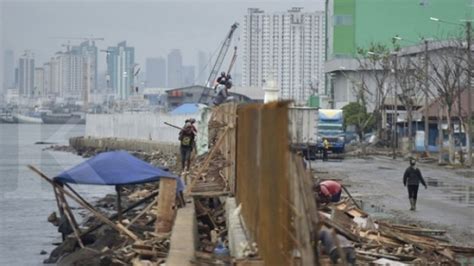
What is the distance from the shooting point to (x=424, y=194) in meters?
35.2

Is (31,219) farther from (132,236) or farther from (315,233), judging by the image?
(315,233)

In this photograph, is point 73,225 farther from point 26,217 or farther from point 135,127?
point 135,127

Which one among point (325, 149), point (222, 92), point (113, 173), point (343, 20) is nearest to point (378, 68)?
point (343, 20)

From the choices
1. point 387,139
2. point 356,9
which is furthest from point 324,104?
point 387,139

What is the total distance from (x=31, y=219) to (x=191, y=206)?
63.8 feet

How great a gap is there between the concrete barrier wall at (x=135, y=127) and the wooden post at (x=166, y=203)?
4932cm

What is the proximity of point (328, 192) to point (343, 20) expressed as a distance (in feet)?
267

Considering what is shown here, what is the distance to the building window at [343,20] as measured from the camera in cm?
10450

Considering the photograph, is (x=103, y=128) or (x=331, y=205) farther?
(x=103, y=128)

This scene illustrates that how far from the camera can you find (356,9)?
103 metres

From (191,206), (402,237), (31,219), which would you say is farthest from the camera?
(31,219)

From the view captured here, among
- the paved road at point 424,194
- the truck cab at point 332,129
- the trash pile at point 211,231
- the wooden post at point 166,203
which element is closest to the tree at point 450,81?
the paved road at point 424,194

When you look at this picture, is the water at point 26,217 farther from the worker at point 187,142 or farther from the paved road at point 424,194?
the paved road at point 424,194

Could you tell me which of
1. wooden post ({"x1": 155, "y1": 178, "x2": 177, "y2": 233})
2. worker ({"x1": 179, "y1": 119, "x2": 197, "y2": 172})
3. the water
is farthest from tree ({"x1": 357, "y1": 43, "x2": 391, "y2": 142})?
wooden post ({"x1": 155, "y1": 178, "x2": 177, "y2": 233})
